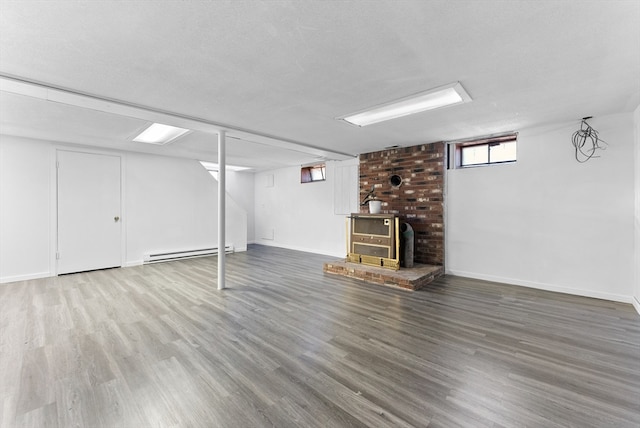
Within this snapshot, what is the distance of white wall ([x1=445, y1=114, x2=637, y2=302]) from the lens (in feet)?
12.2

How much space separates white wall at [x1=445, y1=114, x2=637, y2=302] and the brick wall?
25 cm

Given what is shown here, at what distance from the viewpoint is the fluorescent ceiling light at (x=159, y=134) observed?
4477mm

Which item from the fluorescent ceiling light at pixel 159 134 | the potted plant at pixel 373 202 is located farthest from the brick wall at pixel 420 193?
the fluorescent ceiling light at pixel 159 134

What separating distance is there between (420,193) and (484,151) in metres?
1.33

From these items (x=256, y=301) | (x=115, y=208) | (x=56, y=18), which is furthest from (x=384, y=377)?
(x=115, y=208)

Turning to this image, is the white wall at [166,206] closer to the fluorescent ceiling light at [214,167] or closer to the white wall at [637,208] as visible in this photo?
the fluorescent ceiling light at [214,167]

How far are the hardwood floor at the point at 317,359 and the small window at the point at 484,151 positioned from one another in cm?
237

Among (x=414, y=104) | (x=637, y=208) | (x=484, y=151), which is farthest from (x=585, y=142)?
(x=414, y=104)

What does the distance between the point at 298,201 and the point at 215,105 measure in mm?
5010

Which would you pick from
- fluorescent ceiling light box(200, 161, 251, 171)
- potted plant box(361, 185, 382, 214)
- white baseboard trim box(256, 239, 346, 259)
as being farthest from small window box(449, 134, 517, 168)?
fluorescent ceiling light box(200, 161, 251, 171)

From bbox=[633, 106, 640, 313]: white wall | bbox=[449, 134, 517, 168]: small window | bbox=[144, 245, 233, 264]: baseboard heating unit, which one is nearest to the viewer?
bbox=[633, 106, 640, 313]: white wall

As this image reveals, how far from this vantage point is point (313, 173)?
788cm

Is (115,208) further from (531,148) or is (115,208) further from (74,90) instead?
(531,148)

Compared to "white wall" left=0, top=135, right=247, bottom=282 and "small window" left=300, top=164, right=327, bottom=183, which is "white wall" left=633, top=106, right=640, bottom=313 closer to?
"small window" left=300, top=164, right=327, bottom=183
